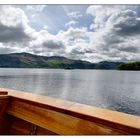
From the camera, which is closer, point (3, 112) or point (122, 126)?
point (122, 126)

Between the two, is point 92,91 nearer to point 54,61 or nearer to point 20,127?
point 20,127

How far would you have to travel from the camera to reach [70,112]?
949 mm

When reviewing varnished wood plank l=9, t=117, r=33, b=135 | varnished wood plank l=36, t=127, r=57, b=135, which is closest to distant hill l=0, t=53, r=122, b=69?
varnished wood plank l=9, t=117, r=33, b=135

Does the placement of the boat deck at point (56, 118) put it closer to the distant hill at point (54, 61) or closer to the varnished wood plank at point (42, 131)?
the varnished wood plank at point (42, 131)

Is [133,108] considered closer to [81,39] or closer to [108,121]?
[108,121]

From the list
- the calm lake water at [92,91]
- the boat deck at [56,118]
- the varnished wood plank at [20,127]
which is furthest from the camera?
the calm lake water at [92,91]

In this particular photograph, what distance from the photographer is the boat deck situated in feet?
2.75

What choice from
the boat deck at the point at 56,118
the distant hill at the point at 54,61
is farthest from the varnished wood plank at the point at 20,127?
the distant hill at the point at 54,61

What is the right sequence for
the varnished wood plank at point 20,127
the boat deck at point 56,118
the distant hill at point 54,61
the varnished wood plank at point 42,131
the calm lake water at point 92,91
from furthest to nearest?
the distant hill at point 54,61 < the calm lake water at point 92,91 < the varnished wood plank at point 20,127 < the varnished wood plank at point 42,131 < the boat deck at point 56,118

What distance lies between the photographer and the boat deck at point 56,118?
2.75 ft
